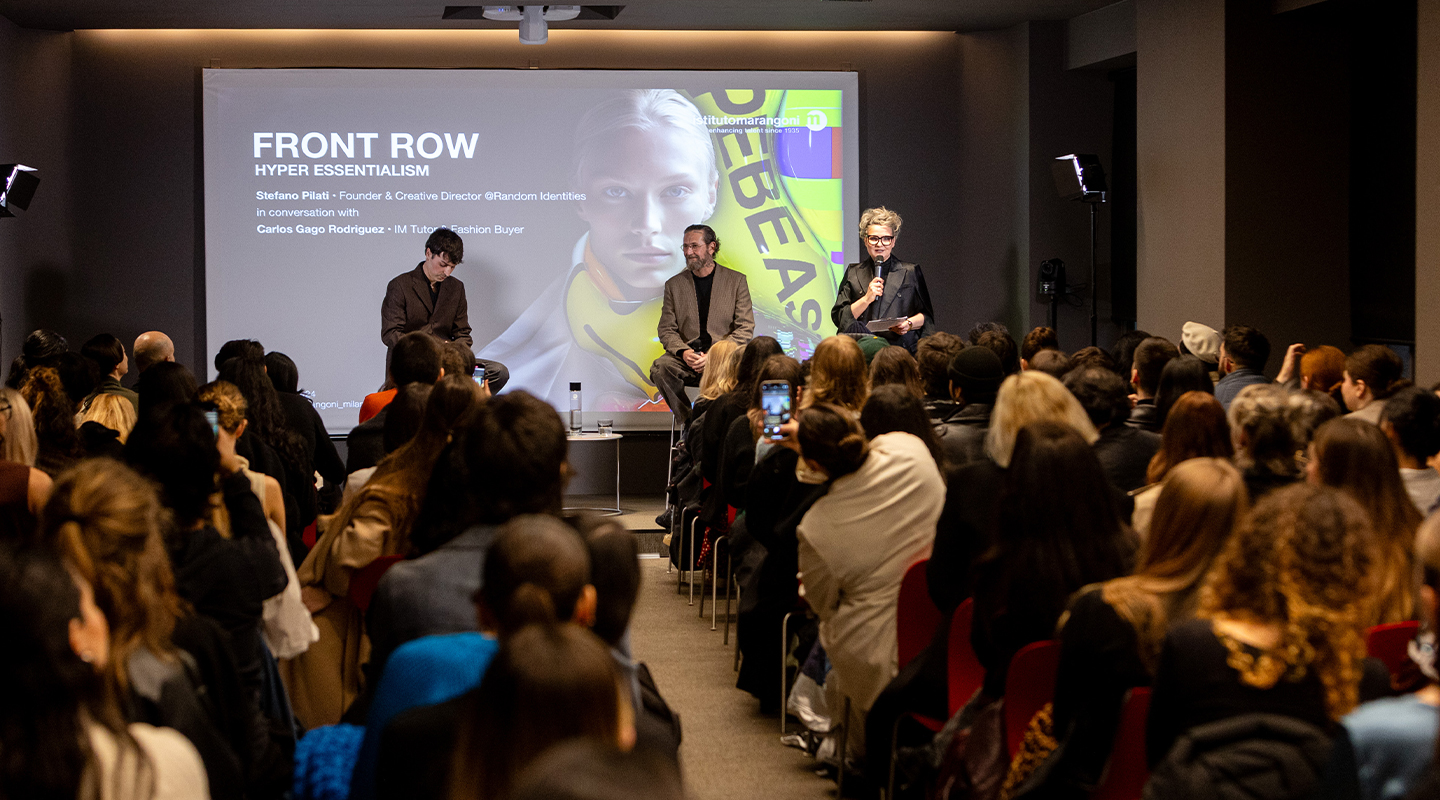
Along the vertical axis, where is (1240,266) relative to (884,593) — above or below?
above

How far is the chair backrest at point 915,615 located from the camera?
130 inches

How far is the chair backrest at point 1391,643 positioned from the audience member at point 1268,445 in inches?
32.1

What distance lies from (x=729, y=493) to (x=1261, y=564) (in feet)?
10.5

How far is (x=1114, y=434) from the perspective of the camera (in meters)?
3.91

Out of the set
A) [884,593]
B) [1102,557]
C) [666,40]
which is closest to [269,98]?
[666,40]

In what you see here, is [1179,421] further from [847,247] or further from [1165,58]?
[847,247]

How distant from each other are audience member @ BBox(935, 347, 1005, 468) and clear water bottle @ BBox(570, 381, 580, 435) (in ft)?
14.3

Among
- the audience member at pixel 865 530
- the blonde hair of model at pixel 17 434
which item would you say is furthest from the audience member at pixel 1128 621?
the blonde hair of model at pixel 17 434

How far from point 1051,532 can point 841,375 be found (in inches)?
81.8

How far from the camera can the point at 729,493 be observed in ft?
16.3

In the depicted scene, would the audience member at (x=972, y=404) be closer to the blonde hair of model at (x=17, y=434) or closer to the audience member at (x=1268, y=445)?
the audience member at (x=1268, y=445)

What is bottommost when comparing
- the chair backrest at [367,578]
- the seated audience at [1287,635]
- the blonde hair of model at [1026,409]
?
the chair backrest at [367,578]

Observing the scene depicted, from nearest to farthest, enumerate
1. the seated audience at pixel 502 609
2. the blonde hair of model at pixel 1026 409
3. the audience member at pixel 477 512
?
the seated audience at pixel 502 609
the audience member at pixel 477 512
the blonde hair of model at pixel 1026 409

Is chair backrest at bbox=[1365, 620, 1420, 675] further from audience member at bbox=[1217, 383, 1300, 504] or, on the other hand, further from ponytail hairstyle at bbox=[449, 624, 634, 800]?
ponytail hairstyle at bbox=[449, 624, 634, 800]
